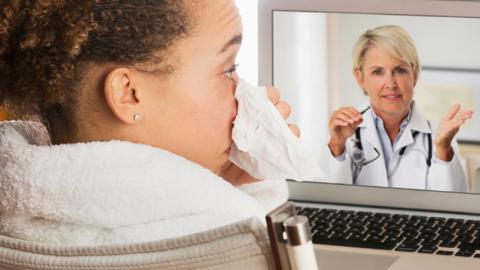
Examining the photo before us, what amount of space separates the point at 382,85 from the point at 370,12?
0.11 metres

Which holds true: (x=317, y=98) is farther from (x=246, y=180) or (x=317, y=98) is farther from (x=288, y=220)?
(x=288, y=220)

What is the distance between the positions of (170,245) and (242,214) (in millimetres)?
110

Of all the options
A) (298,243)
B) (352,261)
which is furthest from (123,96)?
(352,261)

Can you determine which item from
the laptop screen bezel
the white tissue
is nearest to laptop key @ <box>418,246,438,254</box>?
the laptop screen bezel

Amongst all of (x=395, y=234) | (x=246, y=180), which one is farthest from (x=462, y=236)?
(x=246, y=180)

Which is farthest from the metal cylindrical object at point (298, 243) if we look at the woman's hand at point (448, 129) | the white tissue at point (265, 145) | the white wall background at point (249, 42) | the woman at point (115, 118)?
the white wall background at point (249, 42)

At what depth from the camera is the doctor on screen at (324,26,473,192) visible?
1385 millimetres

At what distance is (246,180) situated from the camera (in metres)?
0.81

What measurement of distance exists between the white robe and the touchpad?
0.60 metres

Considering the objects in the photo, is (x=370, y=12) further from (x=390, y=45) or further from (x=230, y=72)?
(x=230, y=72)

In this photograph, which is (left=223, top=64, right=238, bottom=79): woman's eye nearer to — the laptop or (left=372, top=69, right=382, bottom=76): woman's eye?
the laptop

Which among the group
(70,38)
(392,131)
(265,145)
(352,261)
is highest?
(70,38)

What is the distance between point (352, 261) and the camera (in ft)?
4.00

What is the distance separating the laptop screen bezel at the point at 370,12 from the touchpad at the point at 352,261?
21 centimetres
